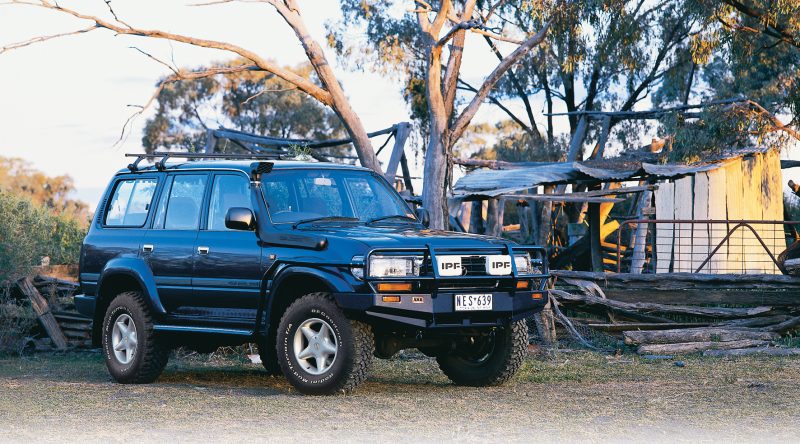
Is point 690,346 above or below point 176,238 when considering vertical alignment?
below

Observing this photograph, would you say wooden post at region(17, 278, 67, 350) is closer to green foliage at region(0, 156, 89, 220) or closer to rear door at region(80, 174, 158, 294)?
rear door at region(80, 174, 158, 294)

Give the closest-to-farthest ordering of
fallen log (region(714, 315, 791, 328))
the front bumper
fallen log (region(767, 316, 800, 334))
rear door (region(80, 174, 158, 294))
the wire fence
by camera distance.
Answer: the front bumper
rear door (region(80, 174, 158, 294))
fallen log (region(767, 316, 800, 334))
fallen log (region(714, 315, 791, 328))
the wire fence

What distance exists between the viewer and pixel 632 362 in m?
12.1

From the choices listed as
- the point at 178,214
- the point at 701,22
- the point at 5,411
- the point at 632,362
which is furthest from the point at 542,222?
the point at 5,411

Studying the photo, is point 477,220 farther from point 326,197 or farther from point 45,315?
point 326,197

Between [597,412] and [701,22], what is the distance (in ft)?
57.5

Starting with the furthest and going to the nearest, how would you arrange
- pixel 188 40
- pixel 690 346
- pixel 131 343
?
pixel 188 40 < pixel 690 346 < pixel 131 343

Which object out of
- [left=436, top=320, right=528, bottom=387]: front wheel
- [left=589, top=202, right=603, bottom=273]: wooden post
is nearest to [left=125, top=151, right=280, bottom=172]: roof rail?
[left=436, top=320, right=528, bottom=387]: front wheel

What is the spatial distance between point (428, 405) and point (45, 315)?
7007mm

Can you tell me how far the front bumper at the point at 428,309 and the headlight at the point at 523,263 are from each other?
0.31m

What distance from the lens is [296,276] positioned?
944cm

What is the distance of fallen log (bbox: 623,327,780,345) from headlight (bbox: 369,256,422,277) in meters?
4.72

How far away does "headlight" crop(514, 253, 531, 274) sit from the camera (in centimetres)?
972

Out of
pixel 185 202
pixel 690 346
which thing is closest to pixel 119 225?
pixel 185 202
